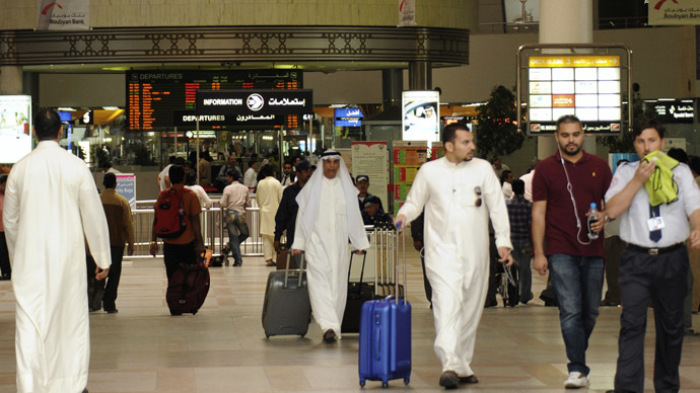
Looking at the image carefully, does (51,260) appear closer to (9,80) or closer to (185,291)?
(185,291)

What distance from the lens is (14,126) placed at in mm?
27125

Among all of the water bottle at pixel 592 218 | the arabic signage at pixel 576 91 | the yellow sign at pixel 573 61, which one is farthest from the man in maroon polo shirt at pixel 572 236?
the yellow sign at pixel 573 61

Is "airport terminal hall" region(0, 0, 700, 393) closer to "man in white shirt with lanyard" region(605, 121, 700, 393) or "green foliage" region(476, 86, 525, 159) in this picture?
"man in white shirt with lanyard" region(605, 121, 700, 393)

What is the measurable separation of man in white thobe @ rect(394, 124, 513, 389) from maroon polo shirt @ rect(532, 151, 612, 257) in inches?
12.0

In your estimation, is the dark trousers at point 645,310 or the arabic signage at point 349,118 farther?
the arabic signage at point 349,118

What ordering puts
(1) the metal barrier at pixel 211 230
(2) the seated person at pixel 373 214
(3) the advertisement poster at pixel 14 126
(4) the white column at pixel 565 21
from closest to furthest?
1. (2) the seated person at pixel 373 214
2. (4) the white column at pixel 565 21
3. (1) the metal barrier at pixel 211 230
4. (3) the advertisement poster at pixel 14 126

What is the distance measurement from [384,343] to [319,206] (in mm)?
3037

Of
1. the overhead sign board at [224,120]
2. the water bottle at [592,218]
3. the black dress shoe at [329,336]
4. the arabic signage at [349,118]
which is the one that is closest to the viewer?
the water bottle at [592,218]

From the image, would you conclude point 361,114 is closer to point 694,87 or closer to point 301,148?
point 301,148

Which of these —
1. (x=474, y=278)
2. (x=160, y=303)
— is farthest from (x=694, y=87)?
(x=474, y=278)

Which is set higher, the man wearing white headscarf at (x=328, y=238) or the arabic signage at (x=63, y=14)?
the arabic signage at (x=63, y=14)

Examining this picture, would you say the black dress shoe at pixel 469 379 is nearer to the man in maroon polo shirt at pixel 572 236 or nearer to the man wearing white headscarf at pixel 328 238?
the man in maroon polo shirt at pixel 572 236

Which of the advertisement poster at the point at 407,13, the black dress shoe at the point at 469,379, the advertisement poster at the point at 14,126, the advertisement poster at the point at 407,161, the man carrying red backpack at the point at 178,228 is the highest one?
the advertisement poster at the point at 407,13

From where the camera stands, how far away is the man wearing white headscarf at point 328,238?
11180 mm
